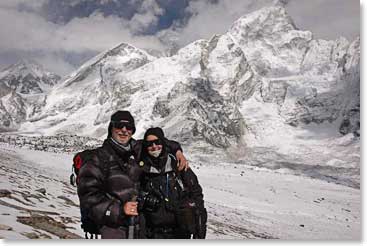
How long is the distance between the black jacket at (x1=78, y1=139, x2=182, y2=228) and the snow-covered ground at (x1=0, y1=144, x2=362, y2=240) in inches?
81.6

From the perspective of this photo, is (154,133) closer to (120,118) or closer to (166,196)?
(120,118)

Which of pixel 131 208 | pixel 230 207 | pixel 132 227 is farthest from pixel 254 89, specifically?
pixel 131 208

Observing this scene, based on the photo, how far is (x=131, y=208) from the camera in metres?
3.08

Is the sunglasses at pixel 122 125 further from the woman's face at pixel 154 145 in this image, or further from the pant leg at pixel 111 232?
the pant leg at pixel 111 232

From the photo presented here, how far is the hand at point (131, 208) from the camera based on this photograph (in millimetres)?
3057

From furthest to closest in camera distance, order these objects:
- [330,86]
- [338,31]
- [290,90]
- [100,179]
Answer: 1. [290,90]
2. [330,86]
3. [338,31]
4. [100,179]

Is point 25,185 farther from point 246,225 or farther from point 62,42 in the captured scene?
point 246,225

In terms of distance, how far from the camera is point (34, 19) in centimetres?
734

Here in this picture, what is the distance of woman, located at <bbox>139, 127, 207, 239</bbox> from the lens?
340 centimetres

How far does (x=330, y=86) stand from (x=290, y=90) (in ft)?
63.5

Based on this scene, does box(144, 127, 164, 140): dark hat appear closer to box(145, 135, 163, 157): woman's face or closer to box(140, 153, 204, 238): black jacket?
box(145, 135, 163, 157): woman's face

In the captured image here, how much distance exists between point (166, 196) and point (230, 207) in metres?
5.80

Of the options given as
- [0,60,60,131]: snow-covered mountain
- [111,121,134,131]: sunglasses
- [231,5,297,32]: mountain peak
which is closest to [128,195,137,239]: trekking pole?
[111,121,134,131]: sunglasses

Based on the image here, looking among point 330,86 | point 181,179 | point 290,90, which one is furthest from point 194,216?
point 290,90
